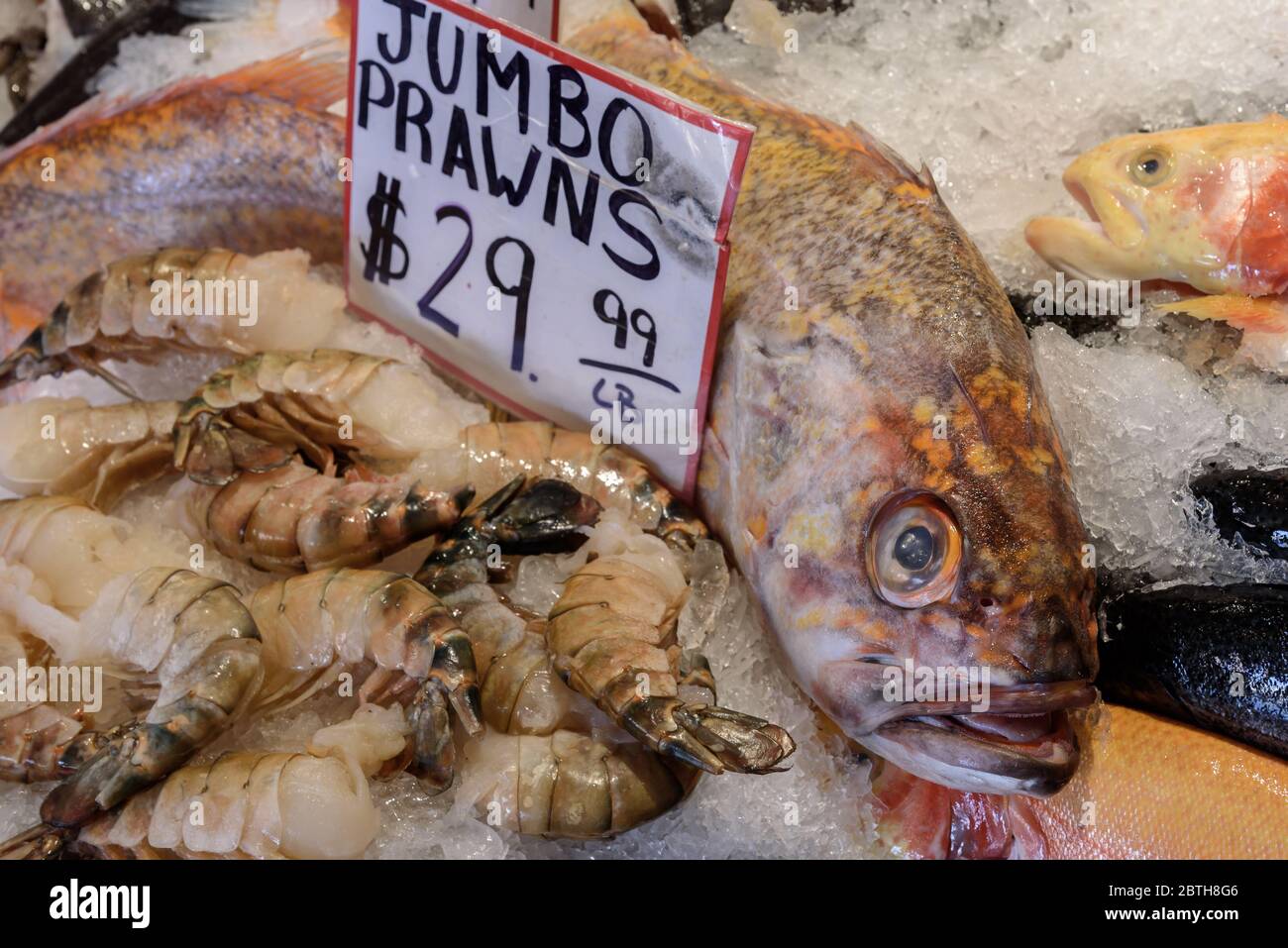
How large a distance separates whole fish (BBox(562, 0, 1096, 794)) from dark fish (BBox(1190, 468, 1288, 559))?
0.42 m

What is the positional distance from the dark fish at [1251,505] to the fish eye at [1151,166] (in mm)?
653

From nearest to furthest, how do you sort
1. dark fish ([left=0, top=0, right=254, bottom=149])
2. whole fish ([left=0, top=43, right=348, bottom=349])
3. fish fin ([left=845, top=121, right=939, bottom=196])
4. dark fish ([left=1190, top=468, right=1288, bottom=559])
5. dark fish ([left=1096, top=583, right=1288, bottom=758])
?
dark fish ([left=1096, top=583, right=1288, bottom=758]) → dark fish ([left=1190, top=468, right=1288, bottom=559]) → fish fin ([left=845, top=121, right=939, bottom=196]) → whole fish ([left=0, top=43, right=348, bottom=349]) → dark fish ([left=0, top=0, right=254, bottom=149])

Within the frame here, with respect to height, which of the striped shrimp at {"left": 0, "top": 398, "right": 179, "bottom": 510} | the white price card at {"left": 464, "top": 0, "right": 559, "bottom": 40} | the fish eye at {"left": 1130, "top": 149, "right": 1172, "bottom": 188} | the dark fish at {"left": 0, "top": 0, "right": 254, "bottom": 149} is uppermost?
the dark fish at {"left": 0, "top": 0, "right": 254, "bottom": 149}

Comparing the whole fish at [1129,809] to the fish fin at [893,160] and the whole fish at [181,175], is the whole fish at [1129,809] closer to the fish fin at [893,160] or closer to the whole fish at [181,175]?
the fish fin at [893,160]

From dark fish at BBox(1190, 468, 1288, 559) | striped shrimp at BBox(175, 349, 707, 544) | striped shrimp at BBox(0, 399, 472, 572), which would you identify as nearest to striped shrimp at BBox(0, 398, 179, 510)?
striped shrimp at BBox(0, 399, 472, 572)

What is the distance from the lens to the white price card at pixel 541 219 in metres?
1.67

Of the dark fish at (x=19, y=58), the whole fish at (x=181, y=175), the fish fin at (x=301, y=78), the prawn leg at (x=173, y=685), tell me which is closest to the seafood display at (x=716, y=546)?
the prawn leg at (x=173, y=685)

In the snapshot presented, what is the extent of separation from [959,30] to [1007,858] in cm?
Result: 203

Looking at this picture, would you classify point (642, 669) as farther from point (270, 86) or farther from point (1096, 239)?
point (270, 86)

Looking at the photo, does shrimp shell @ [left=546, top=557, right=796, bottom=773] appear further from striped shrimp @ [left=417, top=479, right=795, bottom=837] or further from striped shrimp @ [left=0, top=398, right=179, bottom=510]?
striped shrimp @ [left=0, top=398, right=179, bottom=510]

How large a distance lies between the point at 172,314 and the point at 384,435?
1.96 ft

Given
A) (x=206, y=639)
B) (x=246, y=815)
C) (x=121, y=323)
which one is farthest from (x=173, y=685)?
(x=121, y=323)

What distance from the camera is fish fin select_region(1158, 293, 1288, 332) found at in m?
2.00
